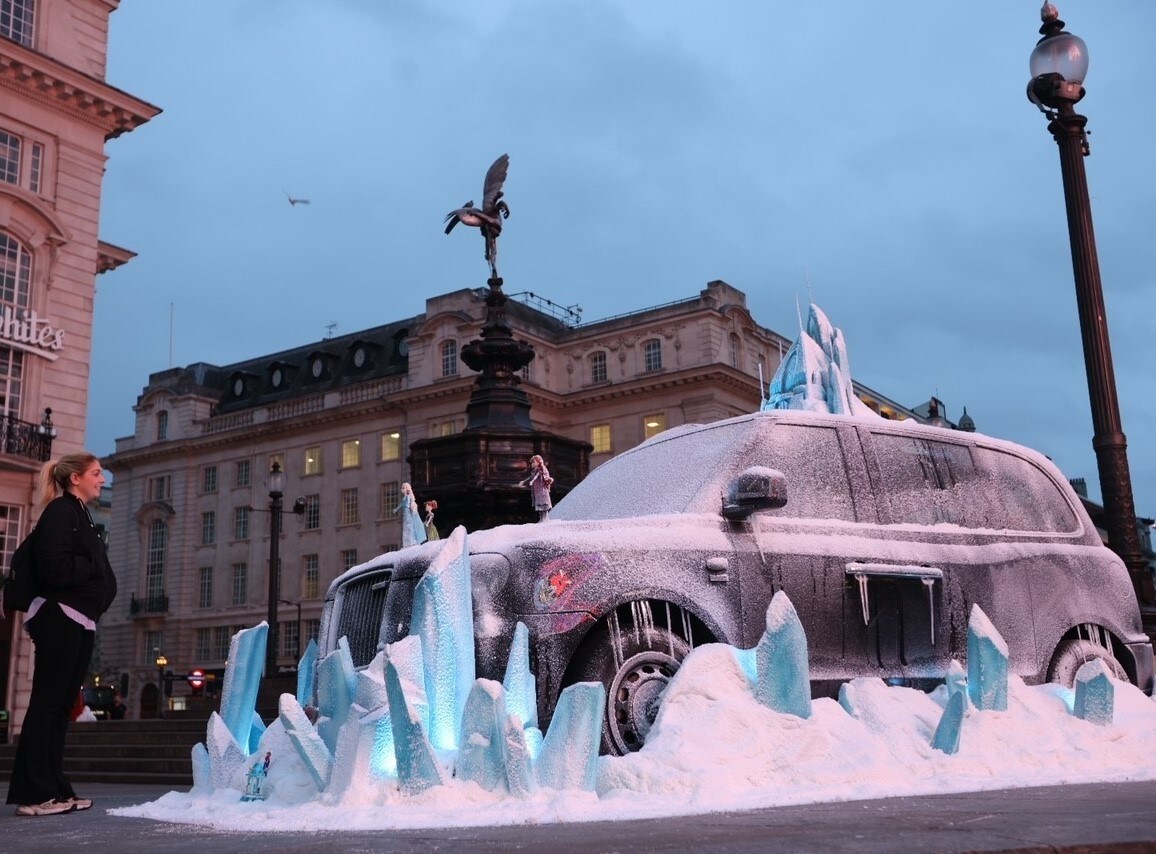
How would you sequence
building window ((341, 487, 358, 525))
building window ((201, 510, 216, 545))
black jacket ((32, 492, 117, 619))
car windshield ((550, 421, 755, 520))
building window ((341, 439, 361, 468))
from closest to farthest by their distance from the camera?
black jacket ((32, 492, 117, 619)), car windshield ((550, 421, 755, 520)), building window ((341, 487, 358, 525)), building window ((341, 439, 361, 468)), building window ((201, 510, 216, 545))

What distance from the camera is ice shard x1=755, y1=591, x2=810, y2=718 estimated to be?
16.1ft

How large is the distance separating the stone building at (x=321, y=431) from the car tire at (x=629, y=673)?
43713 mm

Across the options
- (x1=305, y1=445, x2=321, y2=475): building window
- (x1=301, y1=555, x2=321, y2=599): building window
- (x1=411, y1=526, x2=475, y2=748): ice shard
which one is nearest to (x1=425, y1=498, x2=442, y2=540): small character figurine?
(x1=411, y1=526, x2=475, y2=748): ice shard

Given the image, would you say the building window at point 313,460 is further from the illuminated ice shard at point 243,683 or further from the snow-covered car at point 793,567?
the illuminated ice shard at point 243,683

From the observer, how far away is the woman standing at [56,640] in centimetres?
509

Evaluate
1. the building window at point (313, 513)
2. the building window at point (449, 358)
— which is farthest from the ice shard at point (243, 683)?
the building window at point (313, 513)

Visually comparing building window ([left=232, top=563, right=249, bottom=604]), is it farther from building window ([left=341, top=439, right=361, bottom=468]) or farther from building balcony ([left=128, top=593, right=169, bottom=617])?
building window ([left=341, top=439, right=361, bottom=468])

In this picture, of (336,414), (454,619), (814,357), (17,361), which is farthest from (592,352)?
(454,619)

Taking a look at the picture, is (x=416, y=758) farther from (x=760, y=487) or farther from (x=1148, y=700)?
(x=1148, y=700)

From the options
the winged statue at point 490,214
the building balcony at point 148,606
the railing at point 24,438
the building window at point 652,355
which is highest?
the building window at point 652,355

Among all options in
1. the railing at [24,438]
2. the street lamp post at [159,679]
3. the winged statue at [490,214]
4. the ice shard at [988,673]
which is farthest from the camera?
the street lamp post at [159,679]

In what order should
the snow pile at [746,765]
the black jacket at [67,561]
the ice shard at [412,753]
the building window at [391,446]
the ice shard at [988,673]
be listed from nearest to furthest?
the snow pile at [746,765] → the ice shard at [412,753] → the black jacket at [67,561] → the ice shard at [988,673] → the building window at [391,446]

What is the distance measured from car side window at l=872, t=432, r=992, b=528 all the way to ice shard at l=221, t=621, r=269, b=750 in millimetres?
3532

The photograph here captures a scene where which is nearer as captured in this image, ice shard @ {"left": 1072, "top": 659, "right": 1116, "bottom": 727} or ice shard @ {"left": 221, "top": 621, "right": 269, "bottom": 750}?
ice shard @ {"left": 221, "top": 621, "right": 269, "bottom": 750}
